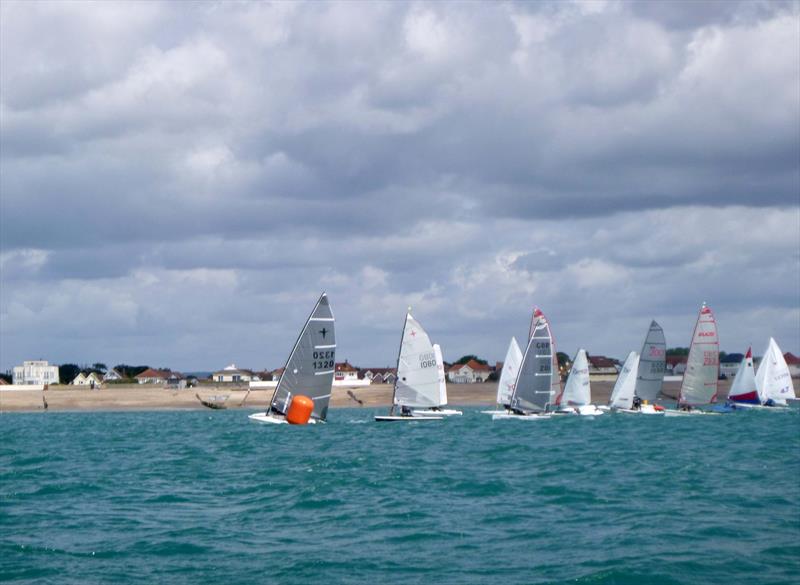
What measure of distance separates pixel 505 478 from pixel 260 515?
9565 millimetres

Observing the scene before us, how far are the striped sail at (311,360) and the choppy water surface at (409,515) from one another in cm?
2288

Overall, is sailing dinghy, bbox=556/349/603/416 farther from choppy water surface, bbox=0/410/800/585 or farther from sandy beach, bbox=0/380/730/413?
choppy water surface, bbox=0/410/800/585

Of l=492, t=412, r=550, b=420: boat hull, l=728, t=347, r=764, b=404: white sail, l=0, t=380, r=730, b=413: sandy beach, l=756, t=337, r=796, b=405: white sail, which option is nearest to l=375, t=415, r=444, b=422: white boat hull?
l=492, t=412, r=550, b=420: boat hull

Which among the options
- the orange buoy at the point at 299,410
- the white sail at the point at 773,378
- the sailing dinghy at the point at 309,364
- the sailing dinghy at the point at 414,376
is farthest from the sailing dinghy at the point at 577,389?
the orange buoy at the point at 299,410

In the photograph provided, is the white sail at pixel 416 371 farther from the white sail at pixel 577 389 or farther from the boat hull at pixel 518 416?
the white sail at pixel 577 389

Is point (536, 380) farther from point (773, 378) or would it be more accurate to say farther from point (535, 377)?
point (773, 378)

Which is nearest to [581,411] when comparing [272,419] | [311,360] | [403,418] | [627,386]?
[627,386]

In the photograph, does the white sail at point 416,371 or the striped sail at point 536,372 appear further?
the striped sail at point 536,372

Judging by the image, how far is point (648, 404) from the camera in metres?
97.1

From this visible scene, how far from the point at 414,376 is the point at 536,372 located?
958 centimetres

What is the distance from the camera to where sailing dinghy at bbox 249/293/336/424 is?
2746 inches

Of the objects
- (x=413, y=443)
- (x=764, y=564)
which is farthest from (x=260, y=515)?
(x=413, y=443)

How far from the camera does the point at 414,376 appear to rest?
8162cm

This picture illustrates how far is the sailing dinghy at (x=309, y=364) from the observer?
229 feet
